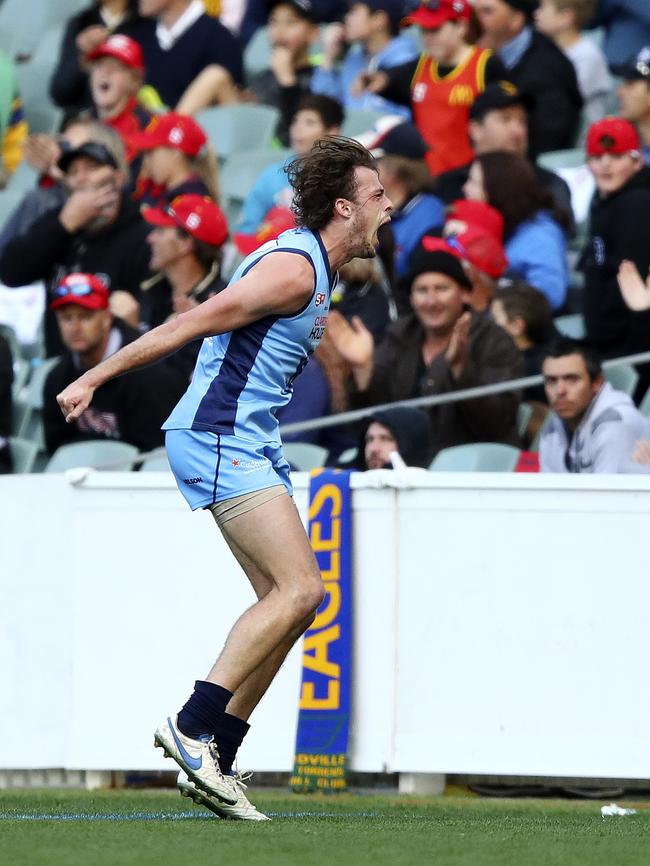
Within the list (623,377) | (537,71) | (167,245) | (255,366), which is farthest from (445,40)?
(255,366)

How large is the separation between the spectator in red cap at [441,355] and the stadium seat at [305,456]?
52 cm

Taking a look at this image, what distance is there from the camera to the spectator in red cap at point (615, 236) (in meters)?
9.10

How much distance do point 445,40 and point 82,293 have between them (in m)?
3.39

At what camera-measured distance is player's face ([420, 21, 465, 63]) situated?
36.7 feet

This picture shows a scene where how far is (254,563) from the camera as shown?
5465 mm

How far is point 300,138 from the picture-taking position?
11242mm

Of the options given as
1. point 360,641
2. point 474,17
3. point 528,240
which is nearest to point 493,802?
point 360,641

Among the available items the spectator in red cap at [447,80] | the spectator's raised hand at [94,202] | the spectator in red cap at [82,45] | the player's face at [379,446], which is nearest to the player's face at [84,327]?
the spectator's raised hand at [94,202]

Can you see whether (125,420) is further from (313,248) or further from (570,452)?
(313,248)

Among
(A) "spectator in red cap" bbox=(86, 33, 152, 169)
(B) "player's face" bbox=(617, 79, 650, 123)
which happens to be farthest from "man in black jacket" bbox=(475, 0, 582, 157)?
(A) "spectator in red cap" bbox=(86, 33, 152, 169)

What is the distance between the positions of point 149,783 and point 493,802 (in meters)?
1.60

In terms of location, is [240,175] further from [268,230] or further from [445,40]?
[268,230]

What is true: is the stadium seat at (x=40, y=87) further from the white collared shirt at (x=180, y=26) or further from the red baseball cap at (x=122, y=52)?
the red baseball cap at (x=122, y=52)

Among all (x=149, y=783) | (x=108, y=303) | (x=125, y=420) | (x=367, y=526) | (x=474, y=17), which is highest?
(x=474, y=17)
